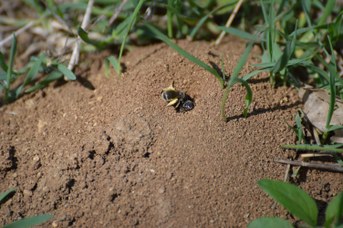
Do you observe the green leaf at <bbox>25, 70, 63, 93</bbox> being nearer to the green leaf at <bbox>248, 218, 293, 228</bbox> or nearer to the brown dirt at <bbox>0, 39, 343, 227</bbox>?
the brown dirt at <bbox>0, 39, 343, 227</bbox>

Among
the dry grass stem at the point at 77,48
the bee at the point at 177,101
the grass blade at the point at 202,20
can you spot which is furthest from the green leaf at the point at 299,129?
the dry grass stem at the point at 77,48

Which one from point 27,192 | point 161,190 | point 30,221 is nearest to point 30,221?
point 30,221

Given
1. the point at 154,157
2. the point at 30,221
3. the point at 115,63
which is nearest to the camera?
the point at 30,221

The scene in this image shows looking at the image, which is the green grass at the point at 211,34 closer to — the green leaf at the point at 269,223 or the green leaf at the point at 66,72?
the green leaf at the point at 66,72

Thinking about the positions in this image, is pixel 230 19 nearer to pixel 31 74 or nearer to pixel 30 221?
pixel 31 74

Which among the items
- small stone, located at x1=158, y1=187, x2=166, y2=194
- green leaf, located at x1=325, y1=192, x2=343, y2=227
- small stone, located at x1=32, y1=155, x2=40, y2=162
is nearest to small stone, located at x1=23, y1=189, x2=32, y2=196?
small stone, located at x1=32, y1=155, x2=40, y2=162

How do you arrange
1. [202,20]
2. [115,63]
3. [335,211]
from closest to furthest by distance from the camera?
[335,211], [115,63], [202,20]
